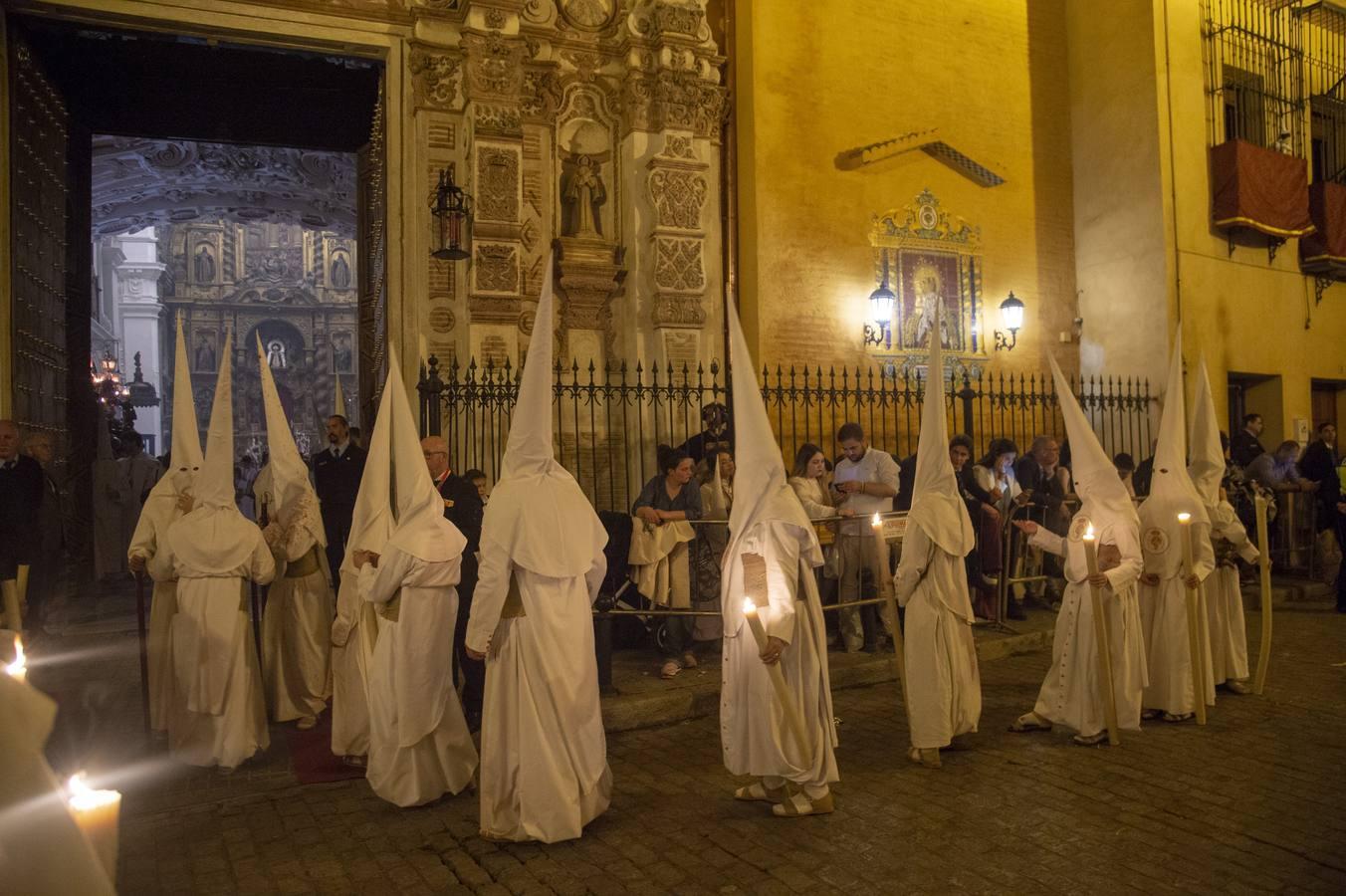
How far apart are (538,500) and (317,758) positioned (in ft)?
9.24

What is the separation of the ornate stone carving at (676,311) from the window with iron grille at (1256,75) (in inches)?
373

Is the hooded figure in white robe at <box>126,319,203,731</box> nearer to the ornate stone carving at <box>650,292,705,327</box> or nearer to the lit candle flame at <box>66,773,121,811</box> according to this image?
the lit candle flame at <box>66,773,121,811</box>

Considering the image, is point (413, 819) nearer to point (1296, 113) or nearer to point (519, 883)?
point (519, 883)

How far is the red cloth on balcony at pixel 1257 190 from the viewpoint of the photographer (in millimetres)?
14891

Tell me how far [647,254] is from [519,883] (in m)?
8.84

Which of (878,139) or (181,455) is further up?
(878,139)

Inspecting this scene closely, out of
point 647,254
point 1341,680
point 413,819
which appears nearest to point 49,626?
point 413,819

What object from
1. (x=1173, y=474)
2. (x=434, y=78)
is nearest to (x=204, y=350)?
(x=434, y=78)

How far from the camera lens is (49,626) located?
9.95m

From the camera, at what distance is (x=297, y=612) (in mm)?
7324

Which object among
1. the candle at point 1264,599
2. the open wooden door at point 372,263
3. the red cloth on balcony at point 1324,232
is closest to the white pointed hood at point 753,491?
the candle at point 1264,599

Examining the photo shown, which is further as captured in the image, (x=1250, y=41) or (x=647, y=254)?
(x=1250, y=41)

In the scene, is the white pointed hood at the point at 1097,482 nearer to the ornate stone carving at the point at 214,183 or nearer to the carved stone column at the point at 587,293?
the carved stone column at the point at 587,293

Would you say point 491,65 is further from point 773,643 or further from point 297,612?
point 773,643
